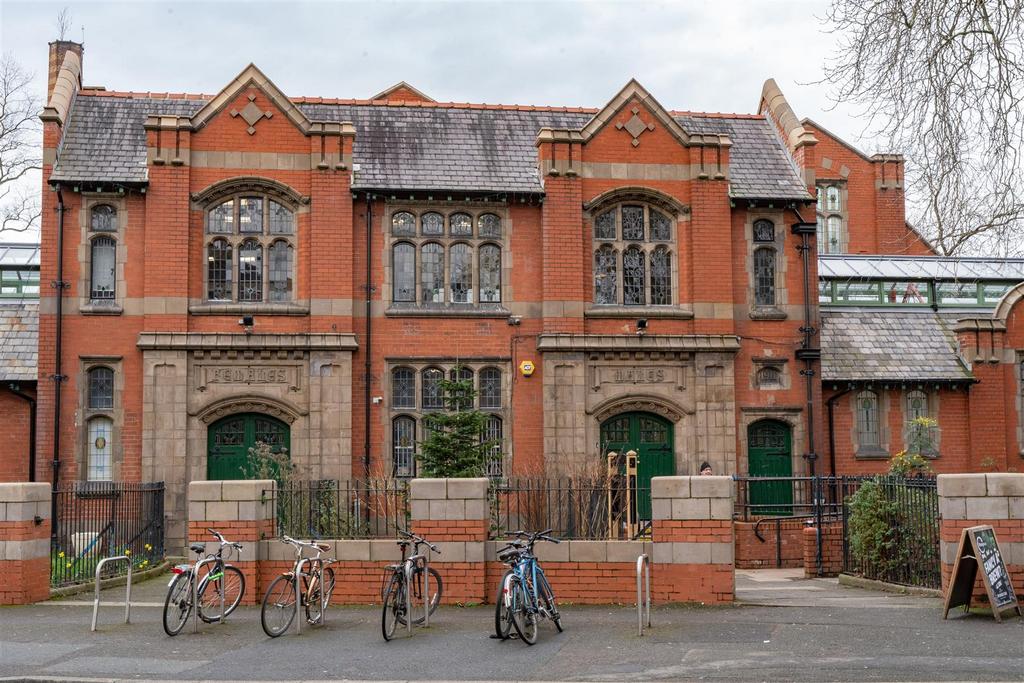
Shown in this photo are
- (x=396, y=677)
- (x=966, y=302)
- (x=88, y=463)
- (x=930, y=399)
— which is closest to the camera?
(x=396, y=677)

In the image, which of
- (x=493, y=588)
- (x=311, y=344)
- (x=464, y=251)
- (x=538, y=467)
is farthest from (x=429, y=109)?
(x=493, y=588)

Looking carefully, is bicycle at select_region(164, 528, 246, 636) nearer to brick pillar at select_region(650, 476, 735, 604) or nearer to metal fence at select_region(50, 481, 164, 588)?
metal fence at select_region(50, 481, 164, 588)

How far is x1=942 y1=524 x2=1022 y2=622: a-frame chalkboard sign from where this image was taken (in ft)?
44.8

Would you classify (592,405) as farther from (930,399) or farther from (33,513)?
(33,513)

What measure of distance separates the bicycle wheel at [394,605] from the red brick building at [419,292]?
1195 centimetres

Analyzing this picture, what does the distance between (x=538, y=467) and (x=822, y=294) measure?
9.29m

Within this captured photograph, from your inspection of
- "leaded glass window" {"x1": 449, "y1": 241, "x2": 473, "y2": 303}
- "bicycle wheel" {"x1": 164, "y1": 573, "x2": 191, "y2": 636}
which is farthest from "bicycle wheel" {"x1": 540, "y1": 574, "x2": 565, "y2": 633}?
"leaded glass window" {"x1": 449, "y1": 241, "x2": 473, "y2": 303}

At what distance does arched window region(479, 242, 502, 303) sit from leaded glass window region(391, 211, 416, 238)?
1578mm

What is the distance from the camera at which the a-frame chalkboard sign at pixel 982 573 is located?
44.8 feet

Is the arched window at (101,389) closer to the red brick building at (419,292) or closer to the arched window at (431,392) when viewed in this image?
the red brick building at (419,292)

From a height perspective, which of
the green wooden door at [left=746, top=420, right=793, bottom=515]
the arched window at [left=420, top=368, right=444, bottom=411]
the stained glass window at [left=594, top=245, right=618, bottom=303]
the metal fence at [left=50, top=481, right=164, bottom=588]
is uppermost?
the stained glass window at [left=594, top=245, right=618, bottom=303]

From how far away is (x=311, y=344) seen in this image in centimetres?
2562

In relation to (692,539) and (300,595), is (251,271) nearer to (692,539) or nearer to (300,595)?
(300,595)

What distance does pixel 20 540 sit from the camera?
53.0 feet
